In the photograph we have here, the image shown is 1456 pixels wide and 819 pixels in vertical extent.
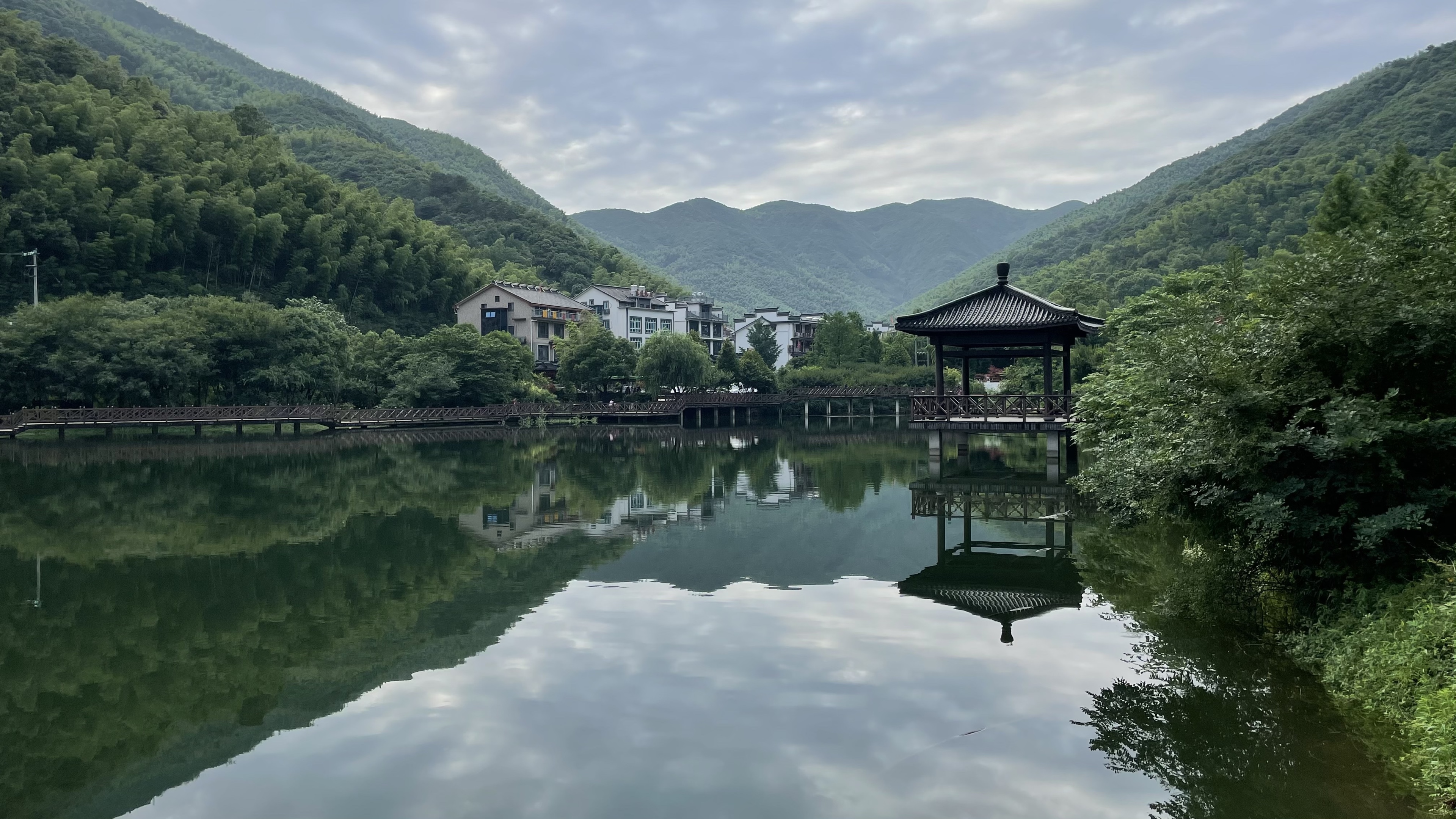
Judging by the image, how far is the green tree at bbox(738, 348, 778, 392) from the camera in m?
62.1

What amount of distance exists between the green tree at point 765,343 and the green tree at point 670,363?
15792 mm

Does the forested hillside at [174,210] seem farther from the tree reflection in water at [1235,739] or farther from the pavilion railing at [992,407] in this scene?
the tree reflection in water at [1235,739]

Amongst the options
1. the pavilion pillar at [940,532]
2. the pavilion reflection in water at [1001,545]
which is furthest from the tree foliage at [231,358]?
the pavilion pillar at [940,532]

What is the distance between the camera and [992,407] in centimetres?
2211

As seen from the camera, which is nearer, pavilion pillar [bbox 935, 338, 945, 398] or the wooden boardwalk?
the wooden boardwalk

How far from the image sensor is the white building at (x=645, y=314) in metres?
73.4

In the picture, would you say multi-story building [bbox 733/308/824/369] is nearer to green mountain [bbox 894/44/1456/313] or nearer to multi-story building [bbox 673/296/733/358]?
multi-story building [bbox 673/296/733/358]

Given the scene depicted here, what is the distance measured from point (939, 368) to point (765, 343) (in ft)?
166

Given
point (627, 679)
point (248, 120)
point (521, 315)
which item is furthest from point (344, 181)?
point (627, 679)

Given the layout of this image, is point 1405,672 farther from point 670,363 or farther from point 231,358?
point 670,363

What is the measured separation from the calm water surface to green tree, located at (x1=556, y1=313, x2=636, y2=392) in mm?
39337

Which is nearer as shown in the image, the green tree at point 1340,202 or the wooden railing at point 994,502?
the wooden railing at point 994,502

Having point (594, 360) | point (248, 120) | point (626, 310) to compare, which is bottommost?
point (594, 360)

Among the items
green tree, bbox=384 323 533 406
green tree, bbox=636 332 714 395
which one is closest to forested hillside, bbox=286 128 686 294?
green tree, bbox=384 323 533 406
